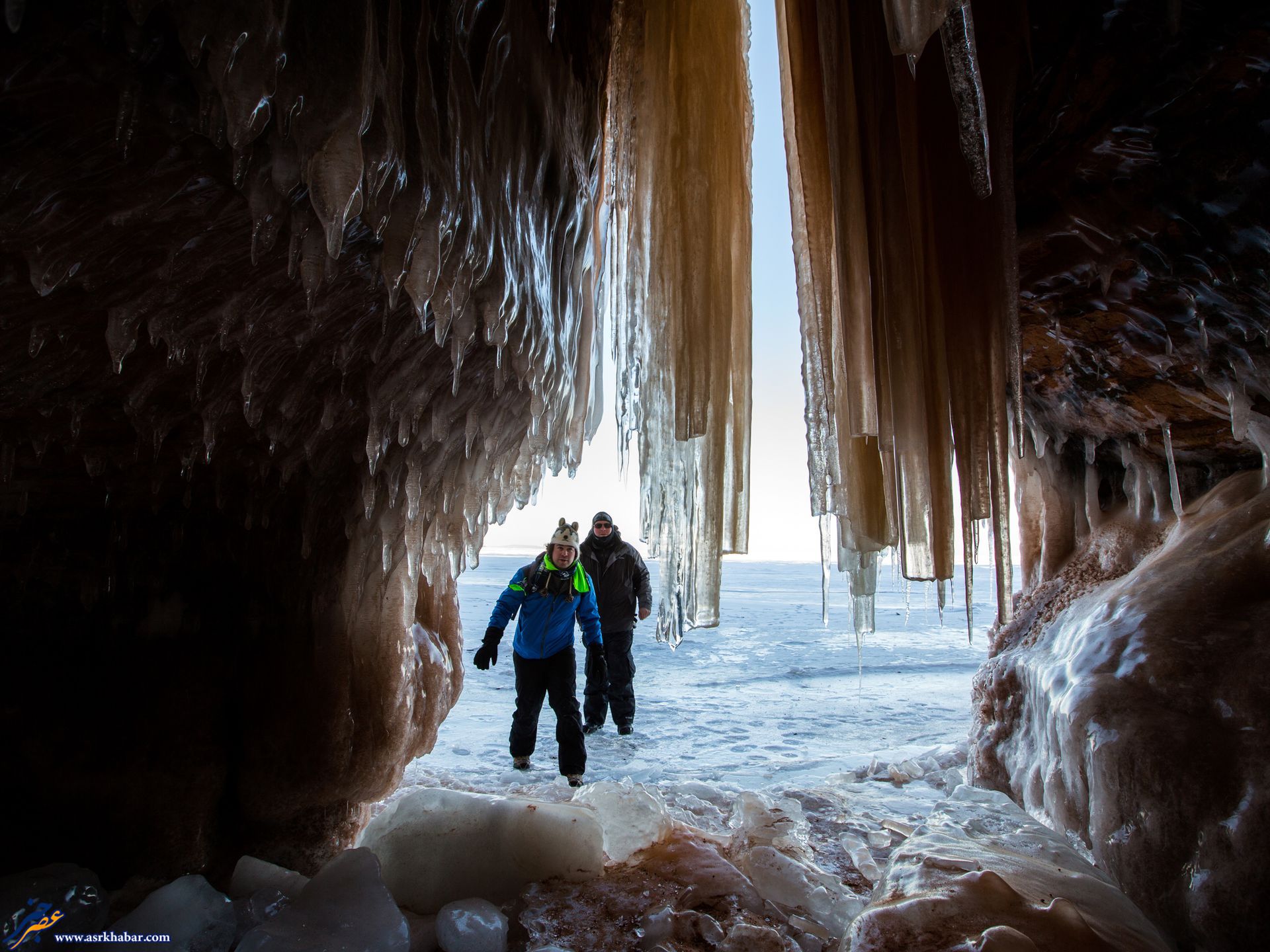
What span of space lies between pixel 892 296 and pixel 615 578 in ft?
11.5

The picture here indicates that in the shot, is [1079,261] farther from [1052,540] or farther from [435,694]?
[435,694]

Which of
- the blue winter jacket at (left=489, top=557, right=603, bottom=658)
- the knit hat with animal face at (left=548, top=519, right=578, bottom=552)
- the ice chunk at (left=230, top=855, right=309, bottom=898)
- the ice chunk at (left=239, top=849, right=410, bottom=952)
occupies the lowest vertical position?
the ice chunk at (left=230, top=855, right=309, bottom=898)

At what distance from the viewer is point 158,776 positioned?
261 cm

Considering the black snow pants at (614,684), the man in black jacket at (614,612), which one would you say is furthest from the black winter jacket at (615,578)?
the black snow pants at (614,684)

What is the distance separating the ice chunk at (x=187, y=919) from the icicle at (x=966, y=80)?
11.0 ft

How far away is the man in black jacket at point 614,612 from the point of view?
17.4 ft

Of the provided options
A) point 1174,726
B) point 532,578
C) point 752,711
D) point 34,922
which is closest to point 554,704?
point 532,578

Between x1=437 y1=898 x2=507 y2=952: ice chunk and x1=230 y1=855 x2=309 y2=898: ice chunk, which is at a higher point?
x1=437 y1=898 x2=507 y2=952: ice chunk

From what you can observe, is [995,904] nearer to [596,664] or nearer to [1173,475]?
[1173,475]

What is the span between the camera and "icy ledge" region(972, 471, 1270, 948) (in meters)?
1.99

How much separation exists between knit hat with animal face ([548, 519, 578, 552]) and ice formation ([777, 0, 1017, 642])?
234 cm

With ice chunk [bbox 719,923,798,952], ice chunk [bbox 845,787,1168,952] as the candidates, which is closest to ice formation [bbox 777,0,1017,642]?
ice chunk [bbox 845,787,1168,952]

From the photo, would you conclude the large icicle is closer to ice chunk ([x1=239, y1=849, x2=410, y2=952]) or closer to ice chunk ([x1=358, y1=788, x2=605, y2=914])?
ice chunk ([x1=358, y1=788, x2=605, y2=914])

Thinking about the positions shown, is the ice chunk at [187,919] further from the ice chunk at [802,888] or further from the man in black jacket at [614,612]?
the man in black jacket at [614,612]
